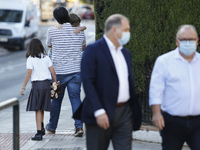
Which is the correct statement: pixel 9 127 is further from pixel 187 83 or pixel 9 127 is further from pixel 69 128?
pixel 187 83

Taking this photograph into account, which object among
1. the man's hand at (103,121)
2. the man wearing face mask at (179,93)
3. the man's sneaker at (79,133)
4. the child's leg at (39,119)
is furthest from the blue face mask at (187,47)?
the child's leg at (39,119)

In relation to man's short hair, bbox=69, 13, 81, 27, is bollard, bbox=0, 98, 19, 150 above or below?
below

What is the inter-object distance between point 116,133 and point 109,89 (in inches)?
16.8

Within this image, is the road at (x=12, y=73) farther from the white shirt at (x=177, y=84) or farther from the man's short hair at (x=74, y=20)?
the white shirt at (x=177, y=84)

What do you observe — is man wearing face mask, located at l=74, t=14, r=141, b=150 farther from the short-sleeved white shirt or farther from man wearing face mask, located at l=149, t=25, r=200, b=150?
the short-sleeved white shirt

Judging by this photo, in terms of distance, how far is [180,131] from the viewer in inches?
141

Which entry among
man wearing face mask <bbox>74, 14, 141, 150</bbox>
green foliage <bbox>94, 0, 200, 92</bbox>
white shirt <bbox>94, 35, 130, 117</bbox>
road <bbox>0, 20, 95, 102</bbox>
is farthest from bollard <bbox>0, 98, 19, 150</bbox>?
road <bbox>0, 20, 95, 102</bbox>

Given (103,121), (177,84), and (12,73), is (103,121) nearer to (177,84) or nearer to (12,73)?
(177,84)

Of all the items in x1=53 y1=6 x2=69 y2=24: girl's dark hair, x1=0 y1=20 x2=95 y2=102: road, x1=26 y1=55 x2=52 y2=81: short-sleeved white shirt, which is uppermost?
x1=53 y1=6 x2=69 y2=24: girl's dark hair

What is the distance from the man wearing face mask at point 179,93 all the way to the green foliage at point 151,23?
6.40ft

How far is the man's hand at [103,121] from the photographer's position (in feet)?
10.8

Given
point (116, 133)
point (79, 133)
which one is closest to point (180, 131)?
point (116, 133)

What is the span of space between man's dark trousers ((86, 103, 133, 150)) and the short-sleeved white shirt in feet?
7.95

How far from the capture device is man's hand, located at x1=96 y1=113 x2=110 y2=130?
328cm
